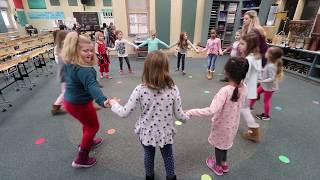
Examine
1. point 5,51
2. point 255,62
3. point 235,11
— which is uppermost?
point 235,11

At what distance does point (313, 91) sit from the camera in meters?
3.66

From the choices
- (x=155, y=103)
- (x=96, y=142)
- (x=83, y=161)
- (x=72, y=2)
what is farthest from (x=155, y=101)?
(x=72, y=2)

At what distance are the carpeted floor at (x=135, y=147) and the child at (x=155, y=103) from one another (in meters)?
0.63

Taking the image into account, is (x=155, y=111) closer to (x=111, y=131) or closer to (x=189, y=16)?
(x=111, y=131)

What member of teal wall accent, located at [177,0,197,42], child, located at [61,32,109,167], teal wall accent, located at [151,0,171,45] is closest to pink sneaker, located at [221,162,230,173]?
child, located at [61,32,109,167]

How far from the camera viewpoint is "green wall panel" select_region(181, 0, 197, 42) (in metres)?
6.30

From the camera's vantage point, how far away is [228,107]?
1.36 metres

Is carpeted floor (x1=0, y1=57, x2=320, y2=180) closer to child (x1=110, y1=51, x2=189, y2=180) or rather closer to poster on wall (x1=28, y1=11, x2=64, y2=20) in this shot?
child (x1=110, y1=51, x2=189, y2=180)

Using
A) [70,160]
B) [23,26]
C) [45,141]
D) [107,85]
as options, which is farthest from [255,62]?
[23,26]

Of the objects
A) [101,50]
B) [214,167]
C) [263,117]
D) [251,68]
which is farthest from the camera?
[101,50]

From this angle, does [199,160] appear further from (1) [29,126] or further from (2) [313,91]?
(2) [313,91]

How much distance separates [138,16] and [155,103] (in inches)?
233

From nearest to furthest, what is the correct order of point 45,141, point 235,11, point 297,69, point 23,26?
point 45,141
point 297,69
point 235,11
point 23,26

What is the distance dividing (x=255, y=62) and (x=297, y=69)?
3.68m
